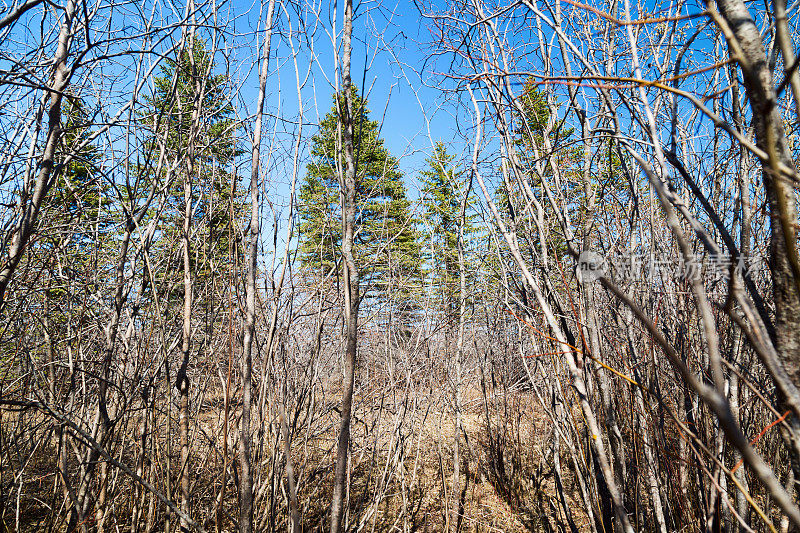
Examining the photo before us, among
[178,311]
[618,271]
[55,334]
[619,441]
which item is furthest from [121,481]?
[618,271]

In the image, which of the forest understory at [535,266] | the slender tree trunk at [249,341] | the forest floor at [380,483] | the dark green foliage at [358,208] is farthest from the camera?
the forest floor at [380,483]

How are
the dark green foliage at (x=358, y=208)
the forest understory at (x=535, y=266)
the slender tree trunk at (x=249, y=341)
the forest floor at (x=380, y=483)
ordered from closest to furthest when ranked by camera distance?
the forest understory at (x=535, y=266)
the slender tree trunk at (x=249, y=341)
the dark green foliage at (x=358, y=208)
the forest floor at (x=380, y=483)

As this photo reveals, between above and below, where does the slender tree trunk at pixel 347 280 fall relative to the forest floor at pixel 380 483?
above

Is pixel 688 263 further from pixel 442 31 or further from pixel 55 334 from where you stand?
pixel 55 334

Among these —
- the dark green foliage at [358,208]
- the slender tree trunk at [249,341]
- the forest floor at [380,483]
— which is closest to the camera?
the slender tree trunk at [249,341]

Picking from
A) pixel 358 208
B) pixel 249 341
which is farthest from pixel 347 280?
pixel 358 208

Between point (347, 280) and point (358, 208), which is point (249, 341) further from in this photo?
point (358, 208)

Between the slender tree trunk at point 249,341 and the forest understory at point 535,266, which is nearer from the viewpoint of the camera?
the forest understory at point 535,266

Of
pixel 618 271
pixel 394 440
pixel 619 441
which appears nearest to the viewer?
pixel 619 441

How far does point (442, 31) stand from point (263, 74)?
1051mm

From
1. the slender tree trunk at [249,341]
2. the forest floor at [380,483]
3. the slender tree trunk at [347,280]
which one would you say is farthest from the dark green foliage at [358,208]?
the forest floor at [380,483]

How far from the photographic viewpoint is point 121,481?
325 cm

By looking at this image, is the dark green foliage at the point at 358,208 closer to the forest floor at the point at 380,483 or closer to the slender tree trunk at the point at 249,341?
the slender tree trunk at the point at 249,341

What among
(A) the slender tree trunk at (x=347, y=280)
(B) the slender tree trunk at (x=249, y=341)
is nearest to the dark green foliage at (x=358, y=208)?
(A) the slender tree trunk at (x=347, y=280)
